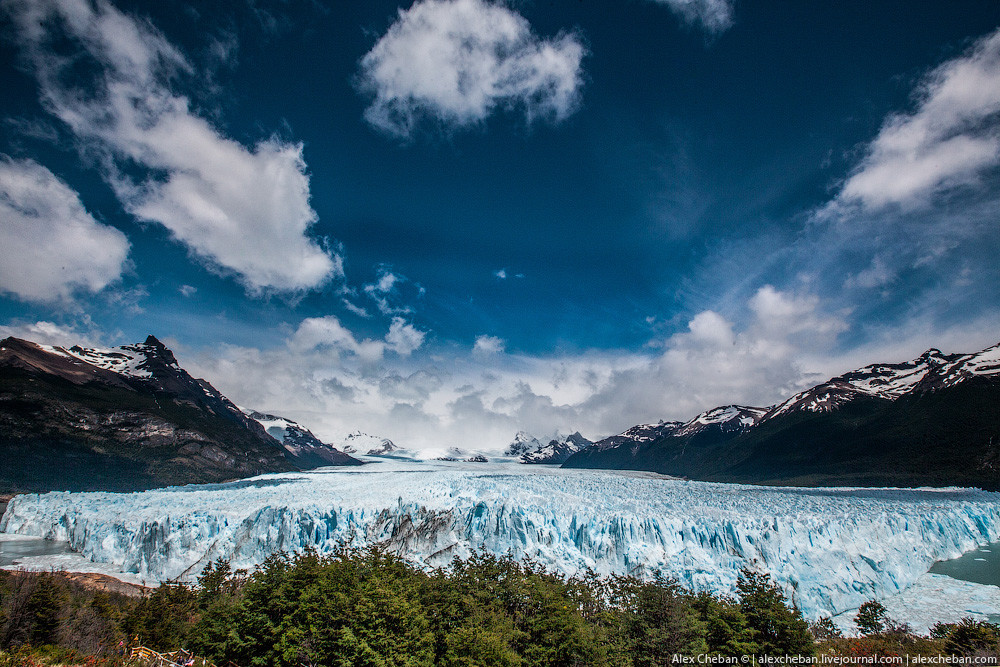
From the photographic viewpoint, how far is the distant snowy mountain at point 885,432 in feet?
290

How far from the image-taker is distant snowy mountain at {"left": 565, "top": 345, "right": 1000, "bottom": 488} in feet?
290

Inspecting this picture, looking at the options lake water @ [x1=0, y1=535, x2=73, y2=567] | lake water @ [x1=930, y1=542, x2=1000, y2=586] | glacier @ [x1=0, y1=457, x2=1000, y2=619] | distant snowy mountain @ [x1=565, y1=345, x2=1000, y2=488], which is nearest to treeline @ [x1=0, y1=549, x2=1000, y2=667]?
glacier @ [x1=0, y1=457, x2=1000, y2=619]

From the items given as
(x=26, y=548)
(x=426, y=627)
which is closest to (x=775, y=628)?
(x=426, y=627)

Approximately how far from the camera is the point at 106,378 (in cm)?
12850

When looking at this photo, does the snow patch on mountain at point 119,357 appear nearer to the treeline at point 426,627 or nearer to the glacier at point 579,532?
the glacier at point 579,532

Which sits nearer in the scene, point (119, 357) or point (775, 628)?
point (775, 628)

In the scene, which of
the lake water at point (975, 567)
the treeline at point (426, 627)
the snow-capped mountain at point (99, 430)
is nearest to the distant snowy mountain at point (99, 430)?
the snow-capped mountain at point (99, 430)

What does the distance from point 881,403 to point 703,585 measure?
149 meters

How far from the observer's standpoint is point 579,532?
1492 inches

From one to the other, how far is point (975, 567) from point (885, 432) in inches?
3707

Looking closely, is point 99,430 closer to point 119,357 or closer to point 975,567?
point 119,357

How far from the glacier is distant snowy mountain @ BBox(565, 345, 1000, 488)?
173 ft

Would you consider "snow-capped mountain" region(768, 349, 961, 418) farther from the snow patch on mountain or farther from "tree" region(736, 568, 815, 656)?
the snow patch on mountain

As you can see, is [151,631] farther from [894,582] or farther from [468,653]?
[894,582]
